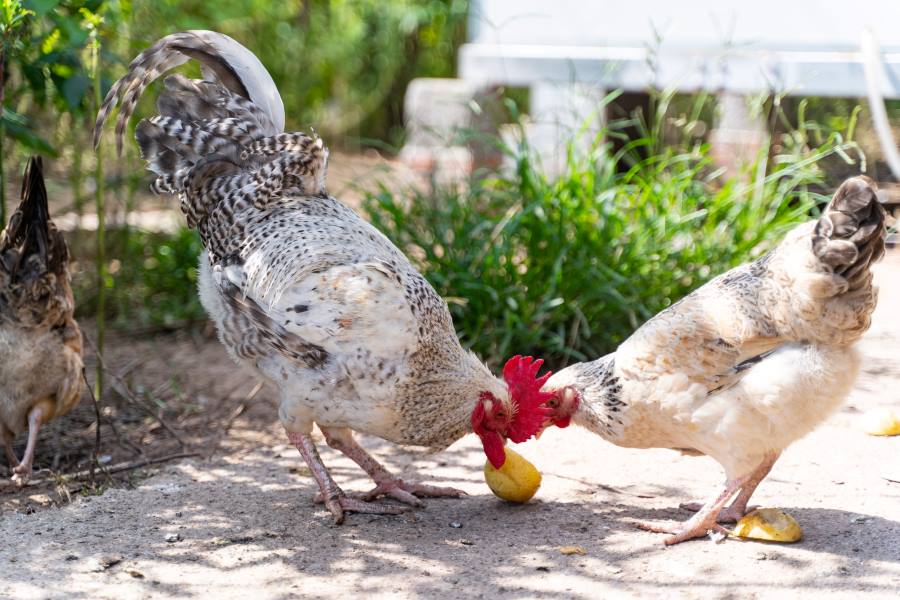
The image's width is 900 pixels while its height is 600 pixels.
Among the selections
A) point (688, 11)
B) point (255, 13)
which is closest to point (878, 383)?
point (688, 11)

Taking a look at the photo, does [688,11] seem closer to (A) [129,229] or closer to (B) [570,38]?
(B) [570,38]

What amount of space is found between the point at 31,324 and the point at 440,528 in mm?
2381

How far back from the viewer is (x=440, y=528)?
4316 mm

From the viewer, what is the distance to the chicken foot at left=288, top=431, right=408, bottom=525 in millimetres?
4316

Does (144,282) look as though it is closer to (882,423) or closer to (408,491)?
(408,491)

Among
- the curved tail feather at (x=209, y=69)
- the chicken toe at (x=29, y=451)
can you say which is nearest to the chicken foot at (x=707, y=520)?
the curved tail feather at (x=209, y=69)

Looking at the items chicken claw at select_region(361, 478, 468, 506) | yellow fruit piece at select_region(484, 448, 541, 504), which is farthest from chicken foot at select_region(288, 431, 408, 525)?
yellow fruit piece at select_region(484, 448, 541, 504)

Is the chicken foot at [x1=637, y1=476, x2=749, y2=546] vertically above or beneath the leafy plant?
beneath

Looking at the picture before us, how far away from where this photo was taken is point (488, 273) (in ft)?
20.4

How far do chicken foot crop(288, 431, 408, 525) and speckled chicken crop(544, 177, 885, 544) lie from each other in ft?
3.08

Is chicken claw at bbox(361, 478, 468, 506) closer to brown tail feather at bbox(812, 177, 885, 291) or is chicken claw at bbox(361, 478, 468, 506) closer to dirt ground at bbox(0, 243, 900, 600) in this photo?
dirt ground at bbox(0, 243, 900, 600)

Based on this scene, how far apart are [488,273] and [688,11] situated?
3.88 metres

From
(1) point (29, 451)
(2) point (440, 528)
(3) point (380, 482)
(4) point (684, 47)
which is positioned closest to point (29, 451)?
(1) point (29, 451)

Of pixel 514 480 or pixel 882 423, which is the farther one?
pixel 882 423
